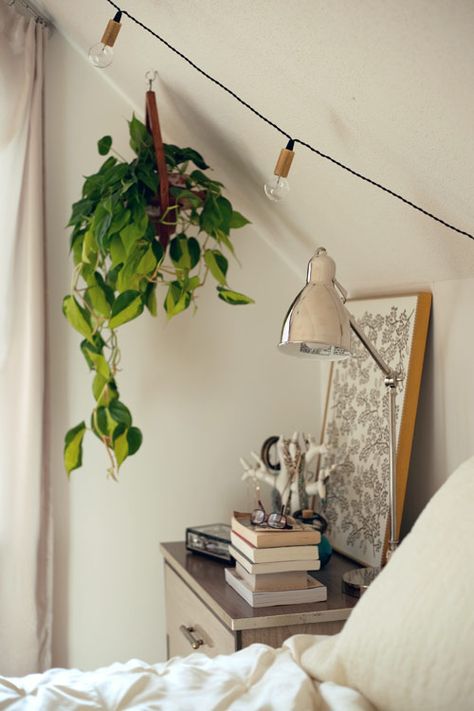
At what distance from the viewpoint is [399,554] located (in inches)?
47.0

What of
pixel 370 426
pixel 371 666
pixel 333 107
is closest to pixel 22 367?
pixel 370 426

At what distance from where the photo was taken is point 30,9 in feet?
7.98

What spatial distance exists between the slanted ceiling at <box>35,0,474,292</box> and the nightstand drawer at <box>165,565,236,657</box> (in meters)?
0.90

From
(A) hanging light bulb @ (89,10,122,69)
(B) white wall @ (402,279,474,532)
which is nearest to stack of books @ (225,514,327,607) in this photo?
(B) white wall @ (402,279,474,532)

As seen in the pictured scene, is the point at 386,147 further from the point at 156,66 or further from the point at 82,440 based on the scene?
the point at 82,440

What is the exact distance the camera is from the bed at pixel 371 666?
3.32 ft

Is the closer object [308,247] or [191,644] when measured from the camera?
[191,644]

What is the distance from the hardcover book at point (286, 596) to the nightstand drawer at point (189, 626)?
8 centimetres

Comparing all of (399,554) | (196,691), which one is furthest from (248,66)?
(196,691)

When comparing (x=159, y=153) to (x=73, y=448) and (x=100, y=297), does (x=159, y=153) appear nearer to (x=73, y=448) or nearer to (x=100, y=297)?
(x=100, y=297)

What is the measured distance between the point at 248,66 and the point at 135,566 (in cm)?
148

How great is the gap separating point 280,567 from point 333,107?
3.03 feet

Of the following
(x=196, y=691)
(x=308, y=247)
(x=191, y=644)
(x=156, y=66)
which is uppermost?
(x=156, y=66)

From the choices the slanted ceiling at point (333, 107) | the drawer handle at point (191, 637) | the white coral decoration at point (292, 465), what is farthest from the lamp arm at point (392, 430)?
the drawer handle at point (191, 637)
